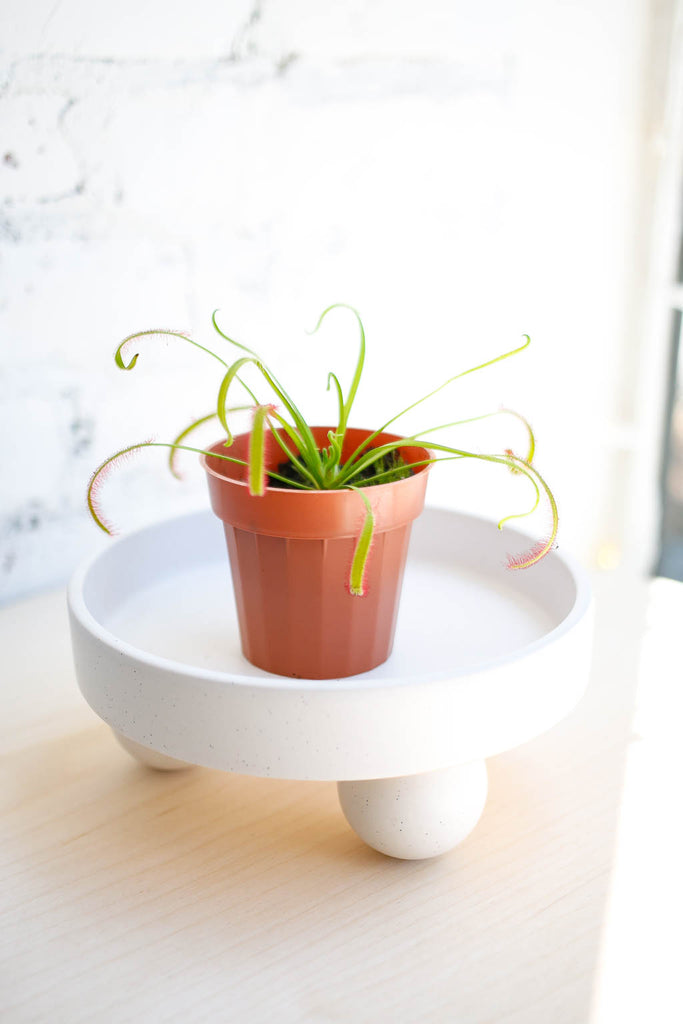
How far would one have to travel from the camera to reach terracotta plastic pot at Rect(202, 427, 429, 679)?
0.59 metres

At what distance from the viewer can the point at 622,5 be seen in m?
1.43

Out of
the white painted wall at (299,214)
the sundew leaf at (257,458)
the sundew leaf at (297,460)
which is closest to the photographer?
the sundew leaf at (257,458)

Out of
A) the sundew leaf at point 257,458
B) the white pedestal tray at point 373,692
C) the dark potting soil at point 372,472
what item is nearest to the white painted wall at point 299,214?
the white pedestal tray at point 373,692

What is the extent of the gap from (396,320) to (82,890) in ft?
3.05

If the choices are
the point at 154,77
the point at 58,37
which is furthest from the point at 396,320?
the point at 58,37

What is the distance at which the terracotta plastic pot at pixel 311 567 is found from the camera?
59 centimetres

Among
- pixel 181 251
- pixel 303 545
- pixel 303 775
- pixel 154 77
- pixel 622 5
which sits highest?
pixel 622 5

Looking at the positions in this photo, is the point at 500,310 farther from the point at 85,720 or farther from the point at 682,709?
the point at 85,720

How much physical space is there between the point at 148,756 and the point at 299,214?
77cm

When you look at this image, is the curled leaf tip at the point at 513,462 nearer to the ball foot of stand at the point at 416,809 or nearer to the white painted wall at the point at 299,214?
the ball foot of stand at the point at 416,809

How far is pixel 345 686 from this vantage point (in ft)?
1.69

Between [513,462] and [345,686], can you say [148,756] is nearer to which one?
[345,686]

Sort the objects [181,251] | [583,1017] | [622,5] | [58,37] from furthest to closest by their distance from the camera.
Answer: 1. [622,5]
2. [181,251]
3. [58,37]
4. [583,1017]

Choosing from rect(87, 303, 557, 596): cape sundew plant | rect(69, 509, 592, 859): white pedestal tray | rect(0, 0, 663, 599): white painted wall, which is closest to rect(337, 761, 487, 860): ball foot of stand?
rect(69, 509, 592, 859): white pedestal tray
